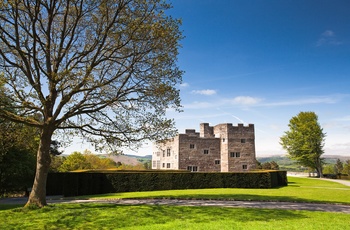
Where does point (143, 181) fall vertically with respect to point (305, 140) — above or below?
below

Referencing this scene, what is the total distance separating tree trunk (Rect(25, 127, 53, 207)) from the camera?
1502 centimetres

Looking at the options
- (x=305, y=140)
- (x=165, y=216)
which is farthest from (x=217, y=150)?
(x=165, y=216)

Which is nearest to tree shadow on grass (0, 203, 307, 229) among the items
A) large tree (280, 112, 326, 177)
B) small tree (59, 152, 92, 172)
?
small tree (59, 152, 92, 172)

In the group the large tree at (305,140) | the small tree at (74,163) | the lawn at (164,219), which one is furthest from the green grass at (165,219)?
the large tree at (305,140)

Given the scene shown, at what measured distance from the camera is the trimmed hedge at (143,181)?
2498cm

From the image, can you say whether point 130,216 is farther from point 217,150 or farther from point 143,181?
point 217,150

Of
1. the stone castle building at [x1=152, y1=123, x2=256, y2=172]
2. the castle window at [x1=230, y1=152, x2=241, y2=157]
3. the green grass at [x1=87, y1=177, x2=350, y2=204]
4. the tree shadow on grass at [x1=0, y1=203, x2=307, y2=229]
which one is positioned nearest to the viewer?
the tree shadow on grass at [x1=0, y1=203, x2=307, y2=229]

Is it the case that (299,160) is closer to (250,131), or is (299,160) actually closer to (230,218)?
(250,131)

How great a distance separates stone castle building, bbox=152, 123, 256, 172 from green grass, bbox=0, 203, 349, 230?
1224 inches

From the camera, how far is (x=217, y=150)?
156 feet

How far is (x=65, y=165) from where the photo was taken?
5306 centimetres

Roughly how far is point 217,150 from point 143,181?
22.7 metres

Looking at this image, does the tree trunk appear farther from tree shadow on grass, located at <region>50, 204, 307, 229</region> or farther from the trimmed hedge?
the trimmed hedge

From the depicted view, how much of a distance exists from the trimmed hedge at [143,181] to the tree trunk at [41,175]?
951 cm
